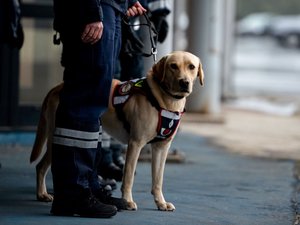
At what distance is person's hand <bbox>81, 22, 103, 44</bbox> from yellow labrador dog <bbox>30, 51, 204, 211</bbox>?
565 mm

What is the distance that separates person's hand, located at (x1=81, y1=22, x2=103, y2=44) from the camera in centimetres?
520

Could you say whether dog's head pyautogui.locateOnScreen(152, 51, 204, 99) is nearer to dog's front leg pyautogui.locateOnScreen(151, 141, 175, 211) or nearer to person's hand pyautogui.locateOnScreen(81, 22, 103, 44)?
dog's front leg pyautogui.locateOnScreen(151, 141, 175, 211)

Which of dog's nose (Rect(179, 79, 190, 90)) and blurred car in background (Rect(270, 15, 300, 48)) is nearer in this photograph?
dog's nose (Rect(179, 79, 190, 90))

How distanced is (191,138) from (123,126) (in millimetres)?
4141

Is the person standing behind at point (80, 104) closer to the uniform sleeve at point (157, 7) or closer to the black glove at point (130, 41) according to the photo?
the black glove at point (130, 41)

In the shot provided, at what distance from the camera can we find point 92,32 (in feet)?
17.1

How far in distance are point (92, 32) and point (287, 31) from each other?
43.9m

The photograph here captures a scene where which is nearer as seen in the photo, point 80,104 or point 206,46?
point 80,104

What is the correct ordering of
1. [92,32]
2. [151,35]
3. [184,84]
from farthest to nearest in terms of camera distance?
[151,35], [184,84], [92,32]

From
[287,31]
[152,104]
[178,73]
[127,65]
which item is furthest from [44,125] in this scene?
[287,31]

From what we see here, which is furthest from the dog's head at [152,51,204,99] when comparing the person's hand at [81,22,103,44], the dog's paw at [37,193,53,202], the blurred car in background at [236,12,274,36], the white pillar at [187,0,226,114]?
the blurred car in background at [236,12,274,36]

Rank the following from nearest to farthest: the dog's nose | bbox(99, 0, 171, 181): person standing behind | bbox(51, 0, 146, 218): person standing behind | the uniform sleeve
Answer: bbox(51, 0, 146, 218): person standing behind < the dog's nose < bbox(99, 0, 171, 181): person standing behind < the uniform sleeve

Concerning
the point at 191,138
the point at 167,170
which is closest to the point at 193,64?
the point at 167,170

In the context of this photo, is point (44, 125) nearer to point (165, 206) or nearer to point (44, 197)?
point (44, 197)
